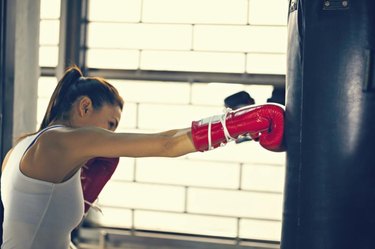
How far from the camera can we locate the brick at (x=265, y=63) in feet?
11.2

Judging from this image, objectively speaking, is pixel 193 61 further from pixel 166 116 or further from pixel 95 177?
pixel 95 177

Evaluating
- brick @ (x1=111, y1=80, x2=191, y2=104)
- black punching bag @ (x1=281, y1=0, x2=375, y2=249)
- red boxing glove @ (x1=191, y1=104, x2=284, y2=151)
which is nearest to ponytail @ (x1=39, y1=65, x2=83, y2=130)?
red boxing glove @ (x1=191, y1=104, x2=284, y2=151)

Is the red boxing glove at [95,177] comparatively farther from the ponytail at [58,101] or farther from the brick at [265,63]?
the brick at [265,63]

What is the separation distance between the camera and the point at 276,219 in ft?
11.3

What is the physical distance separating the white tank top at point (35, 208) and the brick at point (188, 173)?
1259 millimetres

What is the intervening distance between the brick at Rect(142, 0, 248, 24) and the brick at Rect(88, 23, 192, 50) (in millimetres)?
43

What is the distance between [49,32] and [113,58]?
0.43 metres

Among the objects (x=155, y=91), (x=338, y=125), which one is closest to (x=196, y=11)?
(x=155, y=91)

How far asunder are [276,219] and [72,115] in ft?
4.89

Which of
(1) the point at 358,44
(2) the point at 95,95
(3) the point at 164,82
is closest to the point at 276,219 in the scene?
(3) the point at 164,82

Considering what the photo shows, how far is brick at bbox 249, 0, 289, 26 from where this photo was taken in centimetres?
341

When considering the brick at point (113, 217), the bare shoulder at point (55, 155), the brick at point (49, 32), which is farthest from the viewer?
the brick at point (49, 32)

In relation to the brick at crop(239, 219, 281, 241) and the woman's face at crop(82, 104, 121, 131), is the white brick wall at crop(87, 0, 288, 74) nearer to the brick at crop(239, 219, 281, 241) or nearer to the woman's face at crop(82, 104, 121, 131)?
the brick at crop(239, 219, 281, 241)

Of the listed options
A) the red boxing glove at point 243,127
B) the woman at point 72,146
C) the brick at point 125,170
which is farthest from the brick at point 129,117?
the red boxing glove at point 243,127
